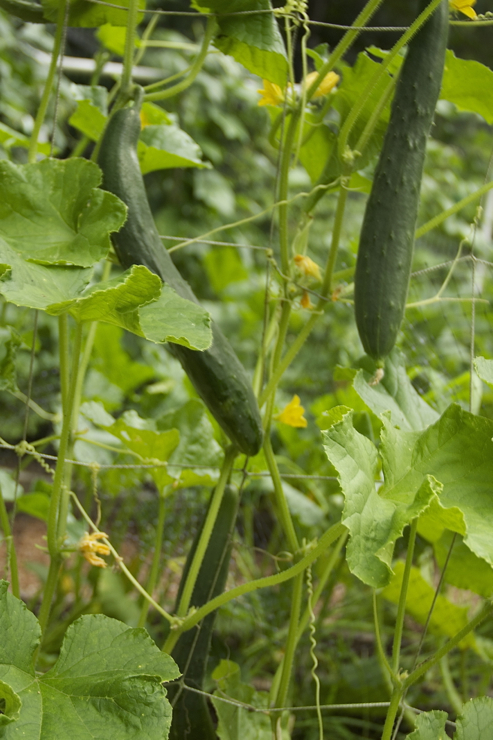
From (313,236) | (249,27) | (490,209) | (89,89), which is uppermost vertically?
(249,27)

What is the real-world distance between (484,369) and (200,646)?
19.3 inches

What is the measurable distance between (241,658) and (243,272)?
5.30 ft

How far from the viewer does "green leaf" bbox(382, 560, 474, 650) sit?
1.00 meters

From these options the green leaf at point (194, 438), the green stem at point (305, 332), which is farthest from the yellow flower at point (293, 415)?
the green leaf at point (194, 438)

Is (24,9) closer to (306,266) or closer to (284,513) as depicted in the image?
(306,266)

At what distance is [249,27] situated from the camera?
0.72 m

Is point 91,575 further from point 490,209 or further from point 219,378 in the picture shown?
point 490,209

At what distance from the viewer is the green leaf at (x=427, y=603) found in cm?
100

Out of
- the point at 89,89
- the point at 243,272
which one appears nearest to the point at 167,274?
the point at 89,89

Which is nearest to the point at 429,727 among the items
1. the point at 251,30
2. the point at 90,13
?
the point at 251,30

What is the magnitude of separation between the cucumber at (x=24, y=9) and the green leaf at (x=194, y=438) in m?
0.55

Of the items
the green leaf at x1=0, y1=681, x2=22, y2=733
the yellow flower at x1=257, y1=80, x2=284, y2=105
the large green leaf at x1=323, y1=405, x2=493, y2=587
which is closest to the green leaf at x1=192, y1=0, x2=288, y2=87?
the yellow flower at x1=257, y1=80, x2=284, y2=105

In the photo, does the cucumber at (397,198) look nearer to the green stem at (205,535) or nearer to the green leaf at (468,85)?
the green leaf at (468,85)

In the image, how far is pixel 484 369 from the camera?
0.62 metres
